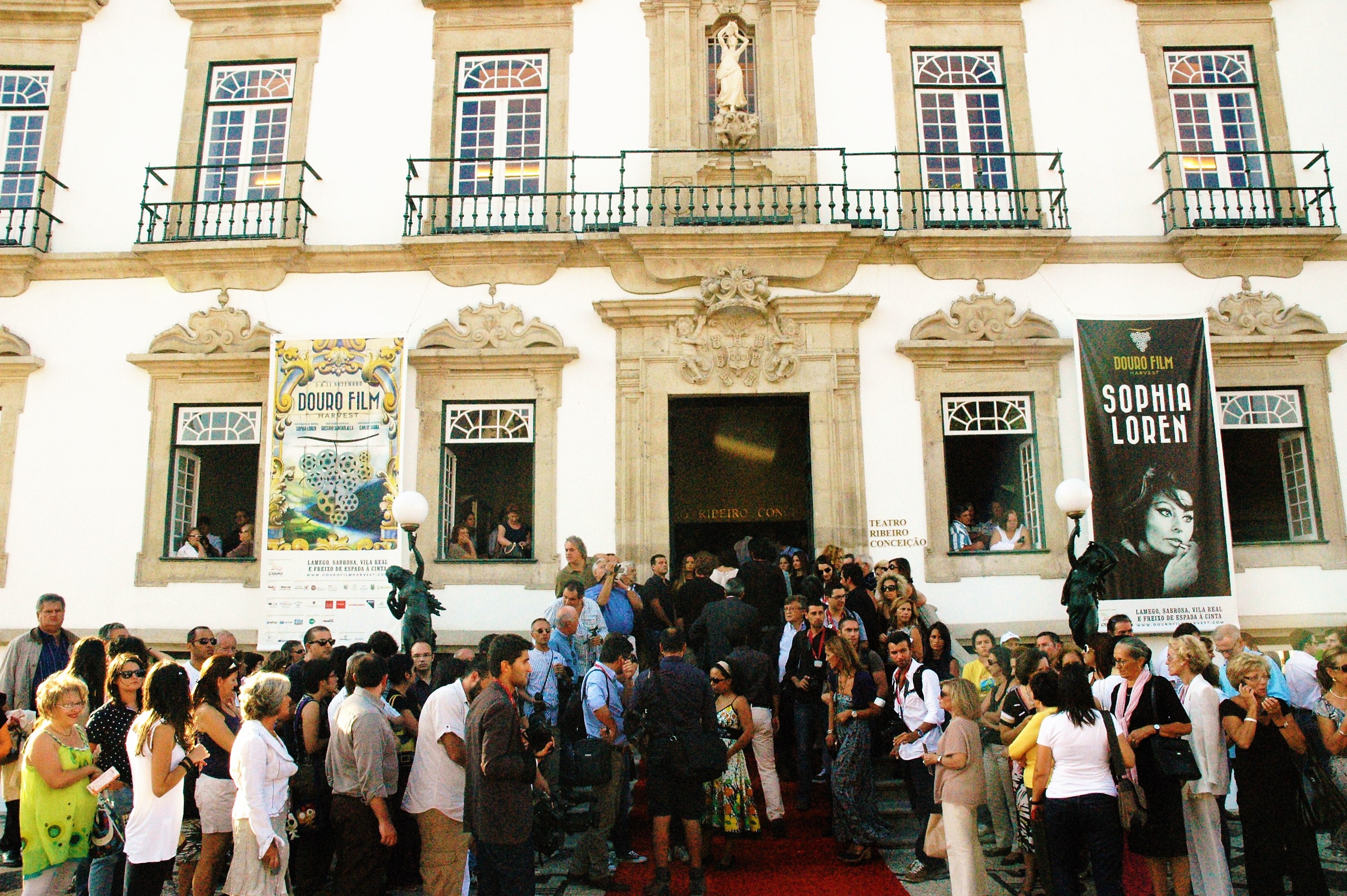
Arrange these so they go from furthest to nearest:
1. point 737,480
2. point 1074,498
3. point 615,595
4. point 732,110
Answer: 1. point 737,480
2. point 732,110
3. point 1074,498
4. point 615,595

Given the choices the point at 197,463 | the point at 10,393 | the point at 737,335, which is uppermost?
the point at 737,335

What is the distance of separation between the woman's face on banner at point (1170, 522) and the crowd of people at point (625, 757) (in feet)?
10.2

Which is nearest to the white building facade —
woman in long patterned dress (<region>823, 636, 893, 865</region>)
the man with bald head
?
the man with bald head

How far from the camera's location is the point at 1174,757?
543 centimetres

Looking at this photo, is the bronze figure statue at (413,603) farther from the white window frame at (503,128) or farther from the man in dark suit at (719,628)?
the white window frame at (503,128)

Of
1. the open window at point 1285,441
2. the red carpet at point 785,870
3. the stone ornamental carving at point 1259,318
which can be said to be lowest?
the red carpet at point 785,870

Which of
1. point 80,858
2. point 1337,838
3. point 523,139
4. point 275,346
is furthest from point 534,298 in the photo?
point 1337,838

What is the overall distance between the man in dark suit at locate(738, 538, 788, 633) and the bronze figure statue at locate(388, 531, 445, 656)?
2.89m

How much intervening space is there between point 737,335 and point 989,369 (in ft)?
9.33

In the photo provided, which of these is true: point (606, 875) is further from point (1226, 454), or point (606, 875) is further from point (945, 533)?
point (1226, 454)

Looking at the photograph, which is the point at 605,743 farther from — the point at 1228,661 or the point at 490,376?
the point at 490,376

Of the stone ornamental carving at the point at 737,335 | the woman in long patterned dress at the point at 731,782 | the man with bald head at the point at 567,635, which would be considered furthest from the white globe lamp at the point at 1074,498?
the man with bald head at the point at 567,635

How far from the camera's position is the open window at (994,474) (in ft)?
36.7

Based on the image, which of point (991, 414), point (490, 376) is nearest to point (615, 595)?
point (490, 376)
